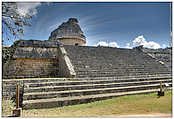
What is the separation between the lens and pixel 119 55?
13195 mm

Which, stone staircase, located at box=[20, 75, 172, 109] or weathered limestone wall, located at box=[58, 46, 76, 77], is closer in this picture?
stone staircase, located at box=[20, 75, 172, 109]

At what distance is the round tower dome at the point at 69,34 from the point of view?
743 inches

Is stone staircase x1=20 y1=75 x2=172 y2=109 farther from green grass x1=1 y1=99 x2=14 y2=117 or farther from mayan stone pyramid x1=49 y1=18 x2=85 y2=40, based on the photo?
mayan stone pyramid x1=49 y1=18 x2=85 y2=40

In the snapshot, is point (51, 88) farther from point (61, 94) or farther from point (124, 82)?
point (124, 82)

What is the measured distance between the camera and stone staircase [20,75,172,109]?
5352 millimetres

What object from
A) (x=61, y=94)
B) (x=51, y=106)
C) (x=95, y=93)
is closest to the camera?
(x=51, y=106)

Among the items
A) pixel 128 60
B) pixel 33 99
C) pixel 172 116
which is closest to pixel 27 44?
pixel 33 99

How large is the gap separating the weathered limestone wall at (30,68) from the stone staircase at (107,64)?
1.77 meters

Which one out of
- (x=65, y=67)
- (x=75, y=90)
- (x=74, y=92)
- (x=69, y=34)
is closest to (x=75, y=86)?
(x=75, y=90)

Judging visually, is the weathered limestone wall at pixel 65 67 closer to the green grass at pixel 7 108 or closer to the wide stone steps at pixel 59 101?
the wide stone steps at pixel 59 101

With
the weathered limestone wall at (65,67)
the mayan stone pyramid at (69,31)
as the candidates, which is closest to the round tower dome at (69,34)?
the mayan stone pyramid at (69,31)

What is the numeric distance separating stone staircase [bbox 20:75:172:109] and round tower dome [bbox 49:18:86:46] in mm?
12193

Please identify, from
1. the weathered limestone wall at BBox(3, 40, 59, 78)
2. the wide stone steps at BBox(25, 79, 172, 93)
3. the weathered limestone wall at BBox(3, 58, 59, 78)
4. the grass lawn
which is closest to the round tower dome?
the weathered limestone wall at BBox(3, 40, 59, 78)

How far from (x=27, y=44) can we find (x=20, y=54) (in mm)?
1383
